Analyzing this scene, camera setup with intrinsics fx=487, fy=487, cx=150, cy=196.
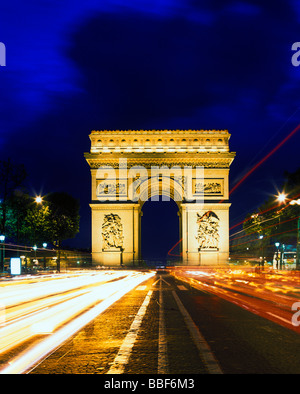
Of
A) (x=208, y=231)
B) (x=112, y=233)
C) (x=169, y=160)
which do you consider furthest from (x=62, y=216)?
(x=208, y=231)

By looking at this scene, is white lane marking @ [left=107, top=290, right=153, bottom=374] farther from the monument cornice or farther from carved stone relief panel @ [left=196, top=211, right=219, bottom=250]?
the monument cornice

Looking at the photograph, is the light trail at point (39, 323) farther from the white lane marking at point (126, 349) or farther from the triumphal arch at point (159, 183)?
the triumphal arch at point (159, 183)

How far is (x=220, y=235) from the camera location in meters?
57.8

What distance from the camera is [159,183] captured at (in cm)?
5931

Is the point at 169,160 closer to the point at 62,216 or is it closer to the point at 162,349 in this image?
the point at 62,216

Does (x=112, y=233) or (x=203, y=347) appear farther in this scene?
(x=112, y=233)

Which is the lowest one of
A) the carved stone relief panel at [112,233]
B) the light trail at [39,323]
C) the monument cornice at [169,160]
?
the light trail at [39,323]

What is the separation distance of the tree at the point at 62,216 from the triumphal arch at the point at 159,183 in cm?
1087

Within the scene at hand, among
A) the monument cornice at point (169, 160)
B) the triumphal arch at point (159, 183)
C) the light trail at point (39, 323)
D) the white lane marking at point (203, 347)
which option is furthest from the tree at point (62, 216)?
the white lane marking at point (203, 347)

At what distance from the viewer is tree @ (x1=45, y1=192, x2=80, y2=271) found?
6725cm

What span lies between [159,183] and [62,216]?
1741cm

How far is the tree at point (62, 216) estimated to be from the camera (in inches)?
2648
